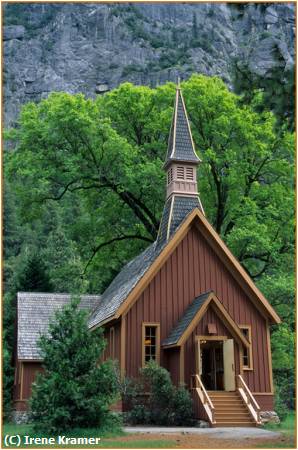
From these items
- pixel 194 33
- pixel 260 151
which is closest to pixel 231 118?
pixel 260 151

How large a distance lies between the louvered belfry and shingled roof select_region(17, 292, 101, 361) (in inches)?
204

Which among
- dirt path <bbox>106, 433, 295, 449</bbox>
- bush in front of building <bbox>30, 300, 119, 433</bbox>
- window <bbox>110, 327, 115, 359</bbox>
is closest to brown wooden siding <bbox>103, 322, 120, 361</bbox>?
window <bbox>110, 327, 115, 359</bbox>

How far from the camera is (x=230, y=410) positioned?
18.2 meters

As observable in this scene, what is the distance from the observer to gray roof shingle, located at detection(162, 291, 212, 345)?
62.7 ft

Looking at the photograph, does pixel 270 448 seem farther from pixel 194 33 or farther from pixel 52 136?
pixel 194 33

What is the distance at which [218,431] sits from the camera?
15.7 meters

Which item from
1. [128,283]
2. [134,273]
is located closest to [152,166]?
[134,273]

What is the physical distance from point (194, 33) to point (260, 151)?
103619 millimetres

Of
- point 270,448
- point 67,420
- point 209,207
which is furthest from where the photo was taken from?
point 209,207

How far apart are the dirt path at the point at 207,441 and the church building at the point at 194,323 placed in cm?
311

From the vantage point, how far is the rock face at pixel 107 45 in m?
114

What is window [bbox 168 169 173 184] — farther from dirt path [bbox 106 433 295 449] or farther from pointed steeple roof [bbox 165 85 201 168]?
dirt path [bbox 106 433 295 449]

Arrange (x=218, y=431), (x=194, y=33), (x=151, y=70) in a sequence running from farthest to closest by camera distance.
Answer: (x=194, y=33)
(x=151, y=70)
(x=218, y=431)

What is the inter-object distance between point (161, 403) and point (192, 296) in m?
4.47
